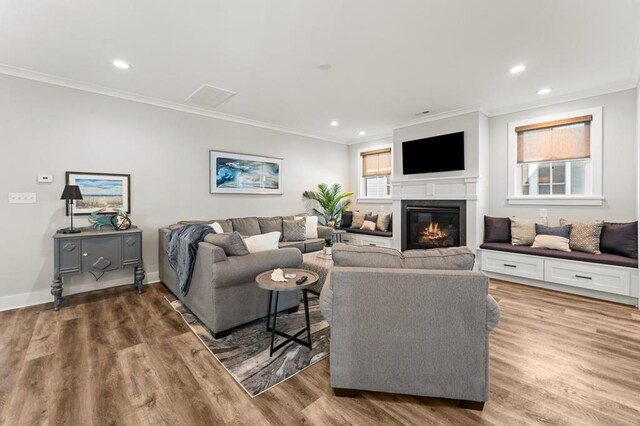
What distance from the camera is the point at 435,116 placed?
4859 millimetres

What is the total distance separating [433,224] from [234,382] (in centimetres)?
418

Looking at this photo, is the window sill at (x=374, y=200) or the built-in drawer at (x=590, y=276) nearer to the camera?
the built-in drawer at (x=590, y=276)

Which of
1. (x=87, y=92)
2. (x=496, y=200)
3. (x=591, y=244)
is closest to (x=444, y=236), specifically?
(x=496, y=200)

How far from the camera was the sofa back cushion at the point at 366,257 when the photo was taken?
173 centimetres

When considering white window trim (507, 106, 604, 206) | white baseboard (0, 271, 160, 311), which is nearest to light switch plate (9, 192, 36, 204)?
white baseboard (0, 271, 160, 311)

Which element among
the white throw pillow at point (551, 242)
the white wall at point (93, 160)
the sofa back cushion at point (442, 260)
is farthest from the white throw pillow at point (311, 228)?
the sofa back cushion at point (442, 260)

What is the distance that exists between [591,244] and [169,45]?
5214 mm

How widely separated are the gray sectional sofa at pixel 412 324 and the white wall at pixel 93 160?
11.5 feet

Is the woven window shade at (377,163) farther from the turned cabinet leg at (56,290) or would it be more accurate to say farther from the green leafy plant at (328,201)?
the turned cabinet leg at (56,290)

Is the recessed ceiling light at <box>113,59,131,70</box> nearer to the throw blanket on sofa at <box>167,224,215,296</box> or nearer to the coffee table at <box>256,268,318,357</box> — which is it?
the throw blanket on sofa at <box>167,224,215,296</box>

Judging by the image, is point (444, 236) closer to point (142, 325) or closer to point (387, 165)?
point (387, 165)

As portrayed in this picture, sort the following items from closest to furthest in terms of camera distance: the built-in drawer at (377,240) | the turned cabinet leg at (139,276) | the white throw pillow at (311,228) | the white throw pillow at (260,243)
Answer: the white throw pillow at (260,243) → the turned cabinet leg at (139,276) → the white throw pillow at (311,228) → the built-in drawer at (377,240)

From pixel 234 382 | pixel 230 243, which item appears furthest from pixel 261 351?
pixel 230 243

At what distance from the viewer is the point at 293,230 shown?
5020 mm
